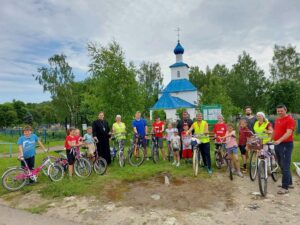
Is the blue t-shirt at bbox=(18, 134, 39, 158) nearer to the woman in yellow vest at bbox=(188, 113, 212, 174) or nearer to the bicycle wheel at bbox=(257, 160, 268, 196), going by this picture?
the woman in yellow vest at bbox=(188, 113, 212, 174)

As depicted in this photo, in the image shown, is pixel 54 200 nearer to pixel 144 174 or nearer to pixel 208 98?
pixel 144 174

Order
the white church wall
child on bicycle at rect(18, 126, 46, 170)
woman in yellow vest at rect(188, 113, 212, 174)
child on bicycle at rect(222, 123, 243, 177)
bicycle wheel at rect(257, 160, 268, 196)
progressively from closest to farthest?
1. bicycle wheel at rect(257, 160, 268, 196)
2. child on bicycle at rect(18, 126, 46, 170)
3. child on bicycle at rect(222, 123, 243, 177)
4. woman in yellow vest at rect(188, 113, 212, 174)
5. the white church wall

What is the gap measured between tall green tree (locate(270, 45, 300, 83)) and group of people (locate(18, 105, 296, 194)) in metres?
34.7

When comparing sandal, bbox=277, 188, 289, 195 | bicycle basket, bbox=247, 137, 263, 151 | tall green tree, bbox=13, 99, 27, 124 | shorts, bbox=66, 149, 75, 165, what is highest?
tall green tree, bbox=13, 99, 27, 124

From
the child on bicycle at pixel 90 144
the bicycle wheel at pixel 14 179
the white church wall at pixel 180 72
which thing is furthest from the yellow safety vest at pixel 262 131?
the white church wall at pixel 180 72

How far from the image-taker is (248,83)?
41062 mm

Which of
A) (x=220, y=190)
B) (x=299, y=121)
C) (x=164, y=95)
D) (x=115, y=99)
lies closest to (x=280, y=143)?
(x=220, y=190)

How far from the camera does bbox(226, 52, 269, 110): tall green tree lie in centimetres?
4062

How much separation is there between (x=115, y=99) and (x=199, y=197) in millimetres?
7513

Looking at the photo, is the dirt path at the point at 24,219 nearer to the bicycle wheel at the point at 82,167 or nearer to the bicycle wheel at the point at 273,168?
the bicycle wheel at the point at 82,167

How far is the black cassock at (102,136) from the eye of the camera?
9.12 m

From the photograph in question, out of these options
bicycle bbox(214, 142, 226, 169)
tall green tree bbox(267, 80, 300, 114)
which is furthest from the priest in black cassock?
tall green tree bbox(267, 80, 300, 114)

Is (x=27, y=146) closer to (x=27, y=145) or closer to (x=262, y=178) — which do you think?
(x=27, y=145)

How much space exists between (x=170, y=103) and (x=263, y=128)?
34.9 m
